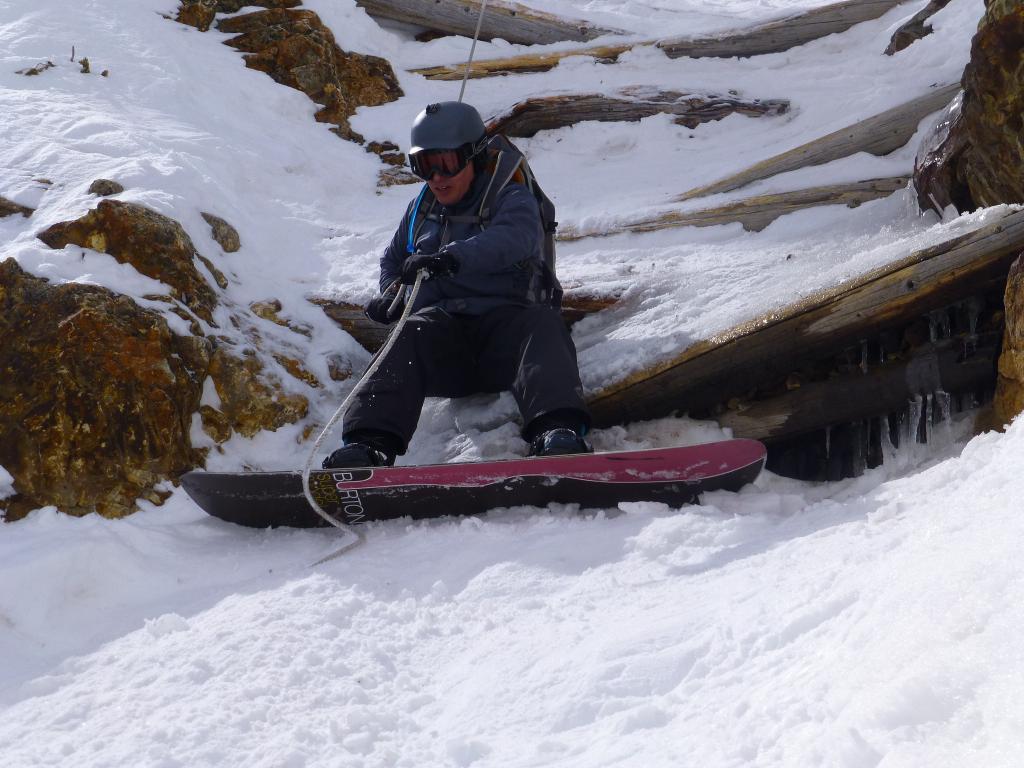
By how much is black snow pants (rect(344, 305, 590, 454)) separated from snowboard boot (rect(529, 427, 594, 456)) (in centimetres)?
12

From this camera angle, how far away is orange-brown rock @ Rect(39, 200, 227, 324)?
4750mm

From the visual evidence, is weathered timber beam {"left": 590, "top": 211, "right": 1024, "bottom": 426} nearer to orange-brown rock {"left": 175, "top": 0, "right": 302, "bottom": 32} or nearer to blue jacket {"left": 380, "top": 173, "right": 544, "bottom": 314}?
blue jacket {"left": 380, "top": 173, "right": 544, "bottom": 314}

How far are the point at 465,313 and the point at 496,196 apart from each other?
1.95 ft

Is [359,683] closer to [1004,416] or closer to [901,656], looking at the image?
[901,656]

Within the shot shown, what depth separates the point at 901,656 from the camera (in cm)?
194

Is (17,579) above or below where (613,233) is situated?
below

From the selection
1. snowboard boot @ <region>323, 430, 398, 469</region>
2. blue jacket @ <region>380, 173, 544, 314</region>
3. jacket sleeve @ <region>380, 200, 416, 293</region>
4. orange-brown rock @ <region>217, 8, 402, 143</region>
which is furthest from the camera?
orange-brown rock @ <region>217, 8, 402, 143</region>

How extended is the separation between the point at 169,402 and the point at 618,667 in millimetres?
2759

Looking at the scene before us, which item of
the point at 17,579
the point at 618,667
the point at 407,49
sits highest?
the point at 407,49

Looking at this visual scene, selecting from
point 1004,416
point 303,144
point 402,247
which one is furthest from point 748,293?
point 303,144

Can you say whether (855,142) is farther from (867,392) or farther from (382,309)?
(382,309)

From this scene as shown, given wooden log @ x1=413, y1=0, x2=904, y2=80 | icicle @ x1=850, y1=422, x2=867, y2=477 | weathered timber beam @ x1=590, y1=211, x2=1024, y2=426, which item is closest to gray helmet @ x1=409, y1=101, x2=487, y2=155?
weathered timber beam @ x1=590, y1=211, x2=1024, y2=426

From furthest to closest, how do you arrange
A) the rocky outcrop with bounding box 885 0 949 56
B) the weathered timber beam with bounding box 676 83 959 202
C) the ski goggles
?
the rocky outcrop with bounding box 885 0 949 56
the weathered timber beam with bounding box 676 83 959 202
the ski goggles

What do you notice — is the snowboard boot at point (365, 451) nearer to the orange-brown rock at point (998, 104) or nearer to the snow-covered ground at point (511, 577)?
the snow-covered ground at point (511, 577)
